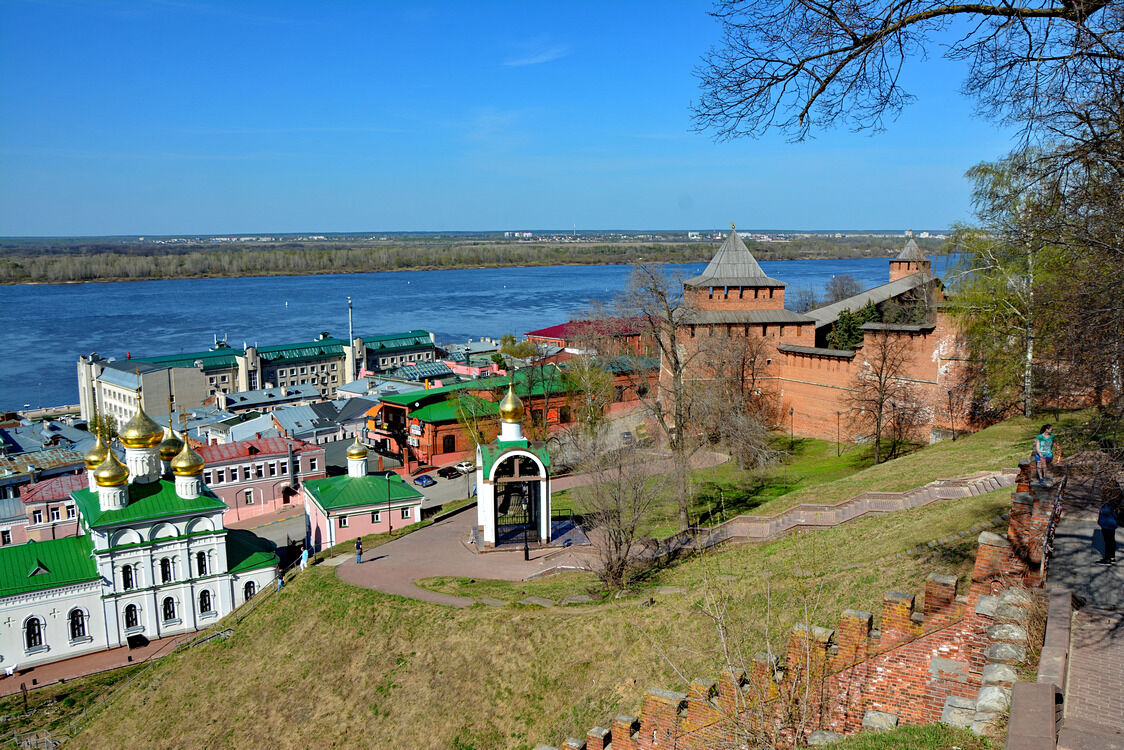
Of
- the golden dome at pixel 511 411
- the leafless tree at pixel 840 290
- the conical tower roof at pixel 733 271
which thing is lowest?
the golden dome at pixel 511 411

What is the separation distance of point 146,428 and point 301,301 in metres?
106

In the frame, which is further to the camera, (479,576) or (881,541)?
(479,576)

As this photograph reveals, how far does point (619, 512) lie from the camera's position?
50.0 feet

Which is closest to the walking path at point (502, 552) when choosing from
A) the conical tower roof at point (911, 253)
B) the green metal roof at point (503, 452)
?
the green metal roof at point (503, 452)

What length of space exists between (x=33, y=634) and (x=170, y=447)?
5694mm

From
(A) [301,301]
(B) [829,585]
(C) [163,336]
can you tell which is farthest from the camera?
(A) [301,301]

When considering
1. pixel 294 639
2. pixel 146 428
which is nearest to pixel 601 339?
pixel 146 428

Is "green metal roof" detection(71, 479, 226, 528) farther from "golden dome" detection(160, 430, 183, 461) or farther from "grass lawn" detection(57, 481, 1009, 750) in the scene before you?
"grass lawn" detection(57, 481, 1009, 750)

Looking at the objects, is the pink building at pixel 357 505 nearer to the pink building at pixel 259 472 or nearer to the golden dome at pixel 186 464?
the golden dome at pixel 186 464

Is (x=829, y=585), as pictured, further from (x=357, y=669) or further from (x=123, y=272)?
(x=123, y=272)

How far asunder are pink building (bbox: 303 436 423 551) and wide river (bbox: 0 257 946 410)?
39.5 metres

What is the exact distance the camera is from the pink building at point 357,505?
23.0 m

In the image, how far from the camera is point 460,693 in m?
12.2

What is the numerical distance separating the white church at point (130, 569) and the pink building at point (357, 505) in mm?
1888
